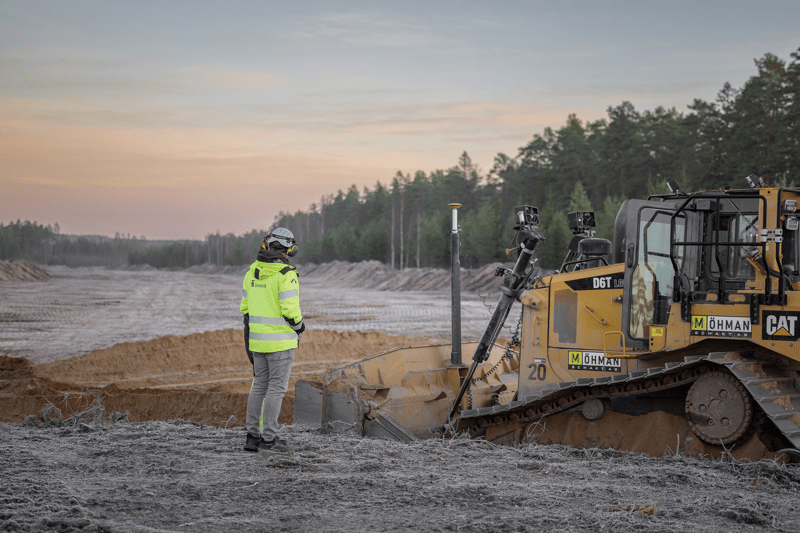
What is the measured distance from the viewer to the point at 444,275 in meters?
55.8

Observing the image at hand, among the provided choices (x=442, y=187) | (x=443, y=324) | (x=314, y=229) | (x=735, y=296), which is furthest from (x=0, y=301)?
(x=314, y=229)

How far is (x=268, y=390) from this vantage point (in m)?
6.64

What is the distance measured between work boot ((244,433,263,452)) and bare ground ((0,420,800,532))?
9cm

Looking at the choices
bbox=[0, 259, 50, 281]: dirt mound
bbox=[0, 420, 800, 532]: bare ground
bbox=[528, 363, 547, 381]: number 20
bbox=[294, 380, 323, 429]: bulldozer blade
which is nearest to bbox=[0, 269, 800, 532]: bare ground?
bbox=[0, 420, 800, 532]: bare ground

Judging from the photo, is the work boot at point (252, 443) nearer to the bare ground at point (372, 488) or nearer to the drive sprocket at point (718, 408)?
the bare ground at point (372, 488)

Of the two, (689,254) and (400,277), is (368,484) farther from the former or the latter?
(400,277)

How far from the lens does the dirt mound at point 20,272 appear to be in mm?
65312

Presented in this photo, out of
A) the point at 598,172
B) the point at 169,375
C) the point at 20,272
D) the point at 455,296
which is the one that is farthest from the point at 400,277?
the point at 455,296

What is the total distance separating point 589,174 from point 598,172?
3103 millimetres

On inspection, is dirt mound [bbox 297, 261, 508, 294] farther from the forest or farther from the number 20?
the number 20

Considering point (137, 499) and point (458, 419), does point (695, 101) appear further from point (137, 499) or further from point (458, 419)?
point (137, 499)

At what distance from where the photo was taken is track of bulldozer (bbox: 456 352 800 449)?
18.9ft

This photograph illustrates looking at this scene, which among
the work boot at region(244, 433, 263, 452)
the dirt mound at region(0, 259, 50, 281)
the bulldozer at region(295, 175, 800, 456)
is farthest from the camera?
the dirt mound at region(0, 259, 50, 281)

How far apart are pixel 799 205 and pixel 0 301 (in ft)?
129
